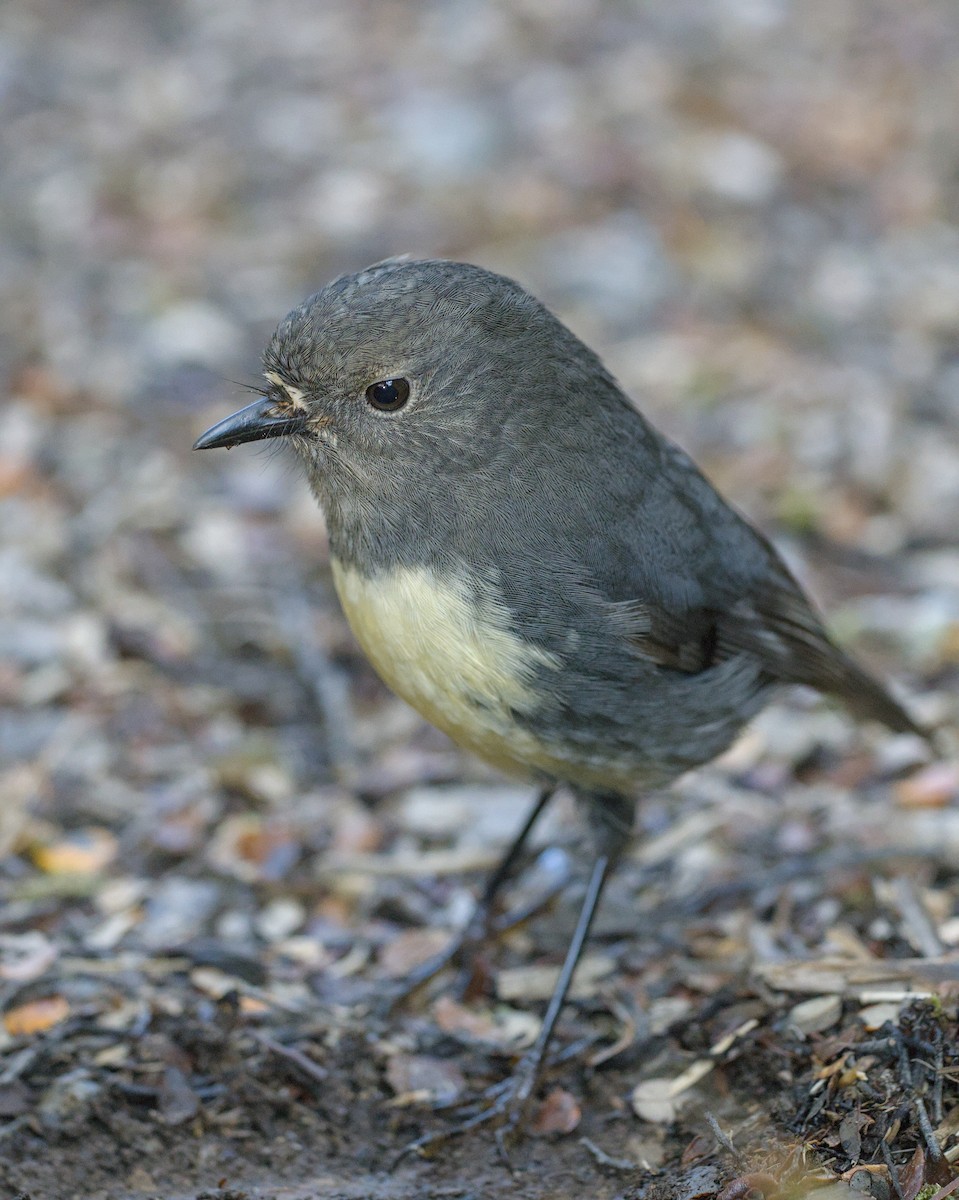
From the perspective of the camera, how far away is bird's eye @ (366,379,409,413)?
3707 mm

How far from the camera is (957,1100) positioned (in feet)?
10.4

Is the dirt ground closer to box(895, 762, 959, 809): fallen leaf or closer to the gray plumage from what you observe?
box(895, 762, 959, 809): fallen leaf

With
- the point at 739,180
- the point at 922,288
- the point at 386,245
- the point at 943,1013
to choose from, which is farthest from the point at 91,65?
the point at 943,1013

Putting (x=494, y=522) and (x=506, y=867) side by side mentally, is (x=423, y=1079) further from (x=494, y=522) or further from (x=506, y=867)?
(x=494, y=522)

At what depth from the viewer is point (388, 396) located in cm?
371

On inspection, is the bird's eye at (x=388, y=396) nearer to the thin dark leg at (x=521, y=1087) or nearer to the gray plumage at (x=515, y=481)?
the gray plumage at (x=515, y=481)

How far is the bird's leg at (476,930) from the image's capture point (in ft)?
14.0

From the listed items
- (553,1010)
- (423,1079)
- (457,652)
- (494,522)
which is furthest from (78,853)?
(494,522)

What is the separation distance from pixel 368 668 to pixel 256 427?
6.80 ft

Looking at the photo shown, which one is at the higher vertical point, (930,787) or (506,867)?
Answer: (930,787)

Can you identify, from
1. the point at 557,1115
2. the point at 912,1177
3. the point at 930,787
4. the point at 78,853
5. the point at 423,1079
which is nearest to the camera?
the point at 912,1177

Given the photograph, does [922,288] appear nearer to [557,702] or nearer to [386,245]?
[386,245]

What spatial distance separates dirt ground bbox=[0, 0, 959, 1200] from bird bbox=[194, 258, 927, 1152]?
18.6 inches

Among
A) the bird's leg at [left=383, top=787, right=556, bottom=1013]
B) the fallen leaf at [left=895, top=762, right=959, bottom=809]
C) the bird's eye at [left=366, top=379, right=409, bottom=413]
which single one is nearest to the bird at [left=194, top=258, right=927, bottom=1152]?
the bird's eye at [left=366, top=379, right=409, bottom=413]
